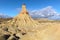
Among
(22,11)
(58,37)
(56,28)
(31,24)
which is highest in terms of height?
(22,11)

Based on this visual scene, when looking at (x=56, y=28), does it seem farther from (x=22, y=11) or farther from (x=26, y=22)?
(x=22, y=11)

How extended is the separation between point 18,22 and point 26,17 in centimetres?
490

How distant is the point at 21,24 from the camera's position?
82188mm

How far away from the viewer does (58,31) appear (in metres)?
26.2

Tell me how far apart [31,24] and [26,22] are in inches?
110

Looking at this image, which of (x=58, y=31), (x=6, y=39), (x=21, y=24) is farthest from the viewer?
(x=21, y=24)

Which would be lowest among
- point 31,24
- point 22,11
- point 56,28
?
point 56,28

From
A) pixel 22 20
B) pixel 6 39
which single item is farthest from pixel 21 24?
pixel 6 39

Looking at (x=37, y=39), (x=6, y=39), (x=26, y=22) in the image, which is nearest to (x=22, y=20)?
(x=26, y=22)

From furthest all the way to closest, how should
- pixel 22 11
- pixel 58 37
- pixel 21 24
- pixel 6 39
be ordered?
pixel 22 11 < pixel 21 24 < pixel 6 39 < pixel 58 37

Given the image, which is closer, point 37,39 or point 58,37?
point 58,37

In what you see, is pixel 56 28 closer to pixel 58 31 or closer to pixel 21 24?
pixel 58 31

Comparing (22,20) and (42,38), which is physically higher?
(22,20)

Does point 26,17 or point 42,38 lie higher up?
point 26,17
